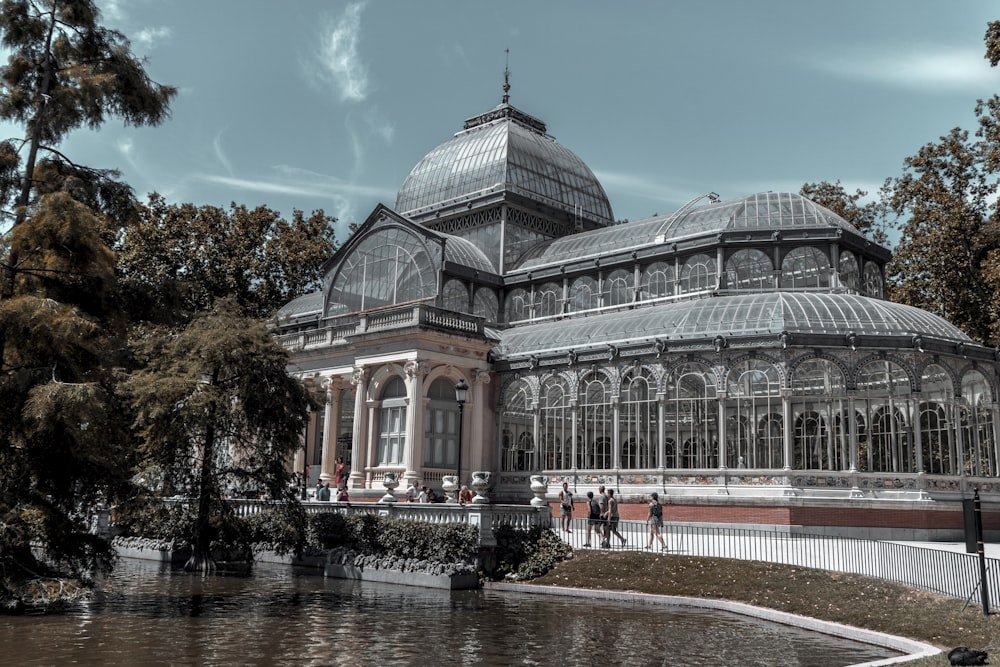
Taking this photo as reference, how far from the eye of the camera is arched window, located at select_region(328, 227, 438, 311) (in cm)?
4134

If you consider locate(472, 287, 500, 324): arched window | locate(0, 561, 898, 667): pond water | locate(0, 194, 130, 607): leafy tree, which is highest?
locate(472, 287, 500, 324): arched window

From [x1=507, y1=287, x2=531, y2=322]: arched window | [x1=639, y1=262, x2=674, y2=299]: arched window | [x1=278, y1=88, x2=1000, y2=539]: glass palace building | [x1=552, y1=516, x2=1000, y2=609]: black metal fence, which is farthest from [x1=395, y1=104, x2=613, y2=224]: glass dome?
[x1=552, y1=516, x2=1000, y2=609]: black metal fence

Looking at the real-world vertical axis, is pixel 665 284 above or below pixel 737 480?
above

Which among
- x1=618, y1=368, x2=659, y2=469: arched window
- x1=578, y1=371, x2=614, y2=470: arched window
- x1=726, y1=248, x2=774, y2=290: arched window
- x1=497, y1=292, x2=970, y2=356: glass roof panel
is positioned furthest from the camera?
x1=726, y1=248, x2=774, y2=290: arched window

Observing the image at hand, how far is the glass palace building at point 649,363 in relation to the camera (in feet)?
102

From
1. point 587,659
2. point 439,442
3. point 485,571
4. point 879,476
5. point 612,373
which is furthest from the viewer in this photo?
point 439,442

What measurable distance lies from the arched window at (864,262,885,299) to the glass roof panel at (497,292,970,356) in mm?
4819

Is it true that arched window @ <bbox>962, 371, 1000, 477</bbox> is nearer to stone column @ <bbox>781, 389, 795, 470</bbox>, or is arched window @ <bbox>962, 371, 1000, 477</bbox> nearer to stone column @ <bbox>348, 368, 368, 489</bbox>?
stone column @ <bbox>781, 389, 795, 470</bbox>

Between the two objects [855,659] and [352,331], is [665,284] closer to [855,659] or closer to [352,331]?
[352,331]

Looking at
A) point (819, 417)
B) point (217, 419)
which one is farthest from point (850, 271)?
point (217, 419)

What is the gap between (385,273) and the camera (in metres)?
42.6

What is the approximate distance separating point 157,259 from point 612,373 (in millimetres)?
28962

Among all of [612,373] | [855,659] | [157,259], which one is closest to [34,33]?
[855,659]

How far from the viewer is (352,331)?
39844mm
